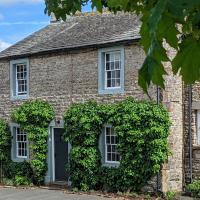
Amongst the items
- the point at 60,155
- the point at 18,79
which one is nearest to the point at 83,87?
the point at 60,155

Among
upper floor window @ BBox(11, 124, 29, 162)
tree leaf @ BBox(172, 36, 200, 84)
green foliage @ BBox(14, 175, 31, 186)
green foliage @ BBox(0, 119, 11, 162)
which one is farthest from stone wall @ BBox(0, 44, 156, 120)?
tree leaf @ BBox(172, 36, 200, 84)

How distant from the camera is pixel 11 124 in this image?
881 inches

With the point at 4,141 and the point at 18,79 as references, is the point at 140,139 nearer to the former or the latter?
the point at 4,141

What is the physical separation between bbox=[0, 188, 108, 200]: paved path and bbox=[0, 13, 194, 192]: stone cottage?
1.72 m

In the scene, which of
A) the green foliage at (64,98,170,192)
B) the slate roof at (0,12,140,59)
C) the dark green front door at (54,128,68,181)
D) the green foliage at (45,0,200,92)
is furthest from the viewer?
the dark green front door at (54,128,68,181)

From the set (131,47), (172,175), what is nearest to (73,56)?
(131,47)

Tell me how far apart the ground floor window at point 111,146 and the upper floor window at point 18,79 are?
4977 millimetres

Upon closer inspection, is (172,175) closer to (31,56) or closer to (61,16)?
(31,56)

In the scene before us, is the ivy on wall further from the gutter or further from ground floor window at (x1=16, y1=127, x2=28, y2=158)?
the gutter

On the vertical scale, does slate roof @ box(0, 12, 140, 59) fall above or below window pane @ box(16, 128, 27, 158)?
above

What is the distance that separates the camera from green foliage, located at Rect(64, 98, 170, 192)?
17.0 m

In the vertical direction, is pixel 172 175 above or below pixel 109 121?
below

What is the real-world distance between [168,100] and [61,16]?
1272 cm

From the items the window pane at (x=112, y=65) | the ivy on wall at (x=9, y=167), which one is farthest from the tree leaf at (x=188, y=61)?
the ivy on wall at (x=9, y=167)
